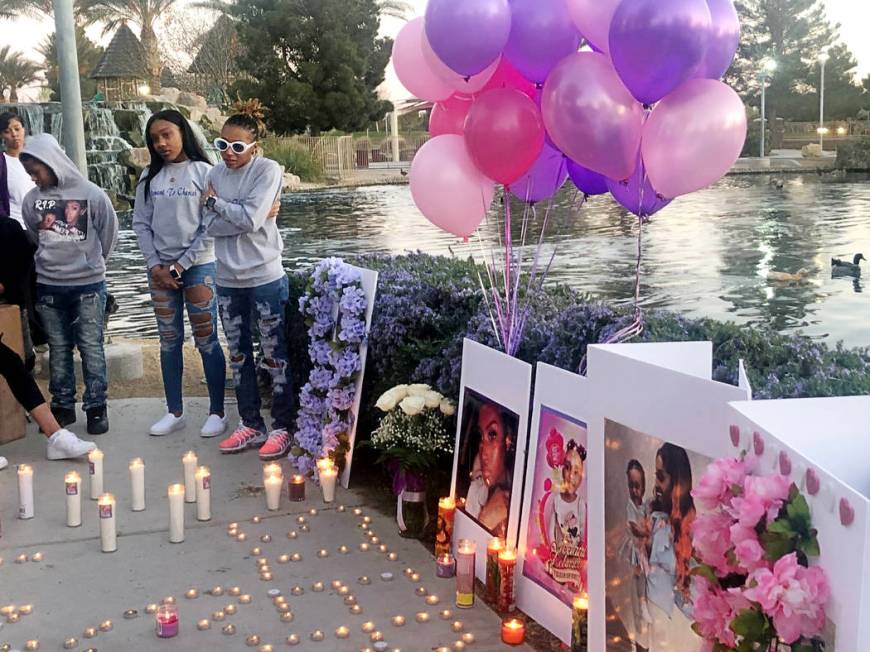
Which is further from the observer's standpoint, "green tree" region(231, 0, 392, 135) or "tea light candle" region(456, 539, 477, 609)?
"green tree" region(231, 0, 392, 135)

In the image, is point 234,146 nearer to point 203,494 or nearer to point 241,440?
point 241,440

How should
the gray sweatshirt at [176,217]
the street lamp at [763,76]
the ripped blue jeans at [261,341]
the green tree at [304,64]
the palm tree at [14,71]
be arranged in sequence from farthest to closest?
the palm tree at [14,71]
the green tree at [304,64]
the street lamp at [763,76]
the gray sweatshirt at [176,217]
the ripped blue jeans at [261,341]

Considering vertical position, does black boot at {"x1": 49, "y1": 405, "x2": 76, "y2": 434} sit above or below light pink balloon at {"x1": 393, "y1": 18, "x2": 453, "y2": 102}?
below

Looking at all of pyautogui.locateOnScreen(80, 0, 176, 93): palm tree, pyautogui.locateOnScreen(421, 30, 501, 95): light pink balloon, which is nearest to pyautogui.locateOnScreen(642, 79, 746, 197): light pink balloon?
pyautogui.locateOnScreen(421, 30, 501, 95): light pink balloon

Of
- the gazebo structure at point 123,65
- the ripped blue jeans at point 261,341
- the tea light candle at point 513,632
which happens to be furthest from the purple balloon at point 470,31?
the gazebo structure at point 123,65

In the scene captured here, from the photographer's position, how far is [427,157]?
357 centimetres

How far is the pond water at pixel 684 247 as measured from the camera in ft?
44.2

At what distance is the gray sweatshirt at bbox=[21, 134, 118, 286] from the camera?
5.27 metres

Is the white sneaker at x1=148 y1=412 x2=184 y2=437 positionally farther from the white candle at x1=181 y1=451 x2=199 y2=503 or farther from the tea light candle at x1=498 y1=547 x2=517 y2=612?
the tea light candle at x1=498 y1=547 x2=517 y2=612

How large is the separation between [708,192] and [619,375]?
135 feet

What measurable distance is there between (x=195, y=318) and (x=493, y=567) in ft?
8.37

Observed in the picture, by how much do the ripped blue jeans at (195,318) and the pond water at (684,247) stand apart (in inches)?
63.4

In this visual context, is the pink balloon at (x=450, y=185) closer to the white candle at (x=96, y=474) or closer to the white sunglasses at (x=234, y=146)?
the white sunglasses at (x=234, y=146)

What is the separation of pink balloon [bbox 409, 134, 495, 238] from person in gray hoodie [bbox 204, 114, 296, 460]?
4.45 ft
